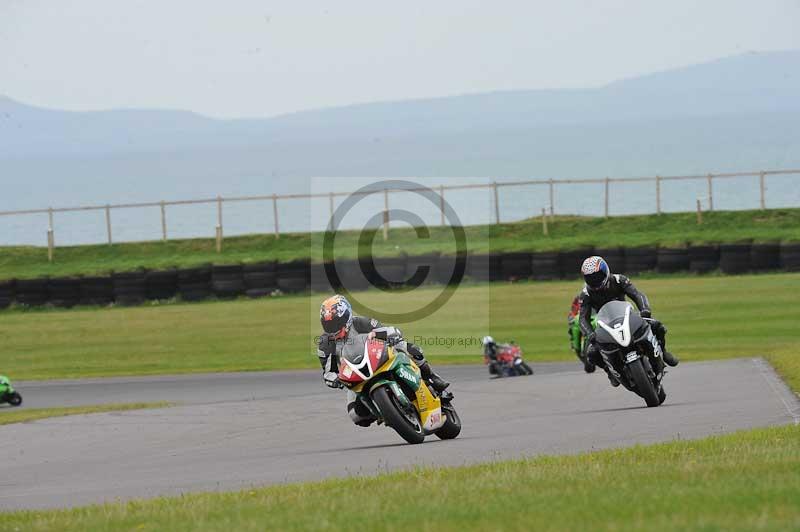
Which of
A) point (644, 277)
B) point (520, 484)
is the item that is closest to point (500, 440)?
point (520, 484)

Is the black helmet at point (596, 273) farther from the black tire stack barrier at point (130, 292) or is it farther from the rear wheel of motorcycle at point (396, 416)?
the black tire stack barrier at point (130, 292)

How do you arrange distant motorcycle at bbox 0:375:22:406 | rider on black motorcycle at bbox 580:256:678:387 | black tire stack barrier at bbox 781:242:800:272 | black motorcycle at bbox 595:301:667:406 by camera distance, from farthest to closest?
black tire stack barrier at bbox 781:242:800:272 → distant motorcycle at bbox 0:375:22:406 → rider on black motorcycle at bbox 580:256:678:387 → black motorcycle at bbox 595:301:667:406

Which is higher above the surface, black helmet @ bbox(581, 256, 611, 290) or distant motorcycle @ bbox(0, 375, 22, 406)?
black helmet @ bbox(581, 256, 611, 290)

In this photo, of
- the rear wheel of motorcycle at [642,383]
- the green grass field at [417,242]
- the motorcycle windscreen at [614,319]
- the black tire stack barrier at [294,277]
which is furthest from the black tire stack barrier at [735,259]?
the motorcycle windscreen at [614,319]

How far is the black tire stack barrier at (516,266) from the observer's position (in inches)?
1432

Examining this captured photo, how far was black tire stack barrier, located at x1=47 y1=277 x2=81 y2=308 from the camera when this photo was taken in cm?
3706

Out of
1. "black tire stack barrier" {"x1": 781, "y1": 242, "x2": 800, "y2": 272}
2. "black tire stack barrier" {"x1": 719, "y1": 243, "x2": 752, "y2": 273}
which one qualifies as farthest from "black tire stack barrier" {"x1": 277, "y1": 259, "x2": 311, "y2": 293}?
"black tire stack barrier" {"x1": 781, "y1": 242, "x2": 800, "y2": 272}

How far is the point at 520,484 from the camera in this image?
874 centimetres

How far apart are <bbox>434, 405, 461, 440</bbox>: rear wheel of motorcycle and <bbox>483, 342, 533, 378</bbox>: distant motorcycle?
1056 cm

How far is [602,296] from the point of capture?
14.9 meters

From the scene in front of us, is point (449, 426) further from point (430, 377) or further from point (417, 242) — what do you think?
point (417, 242)

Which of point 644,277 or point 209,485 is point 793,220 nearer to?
point 644,277

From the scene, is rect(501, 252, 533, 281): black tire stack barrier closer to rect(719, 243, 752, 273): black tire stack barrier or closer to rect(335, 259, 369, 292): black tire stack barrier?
rect(335, 259, 369, 292): black tire stack barrier

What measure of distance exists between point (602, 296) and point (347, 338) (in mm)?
3785
